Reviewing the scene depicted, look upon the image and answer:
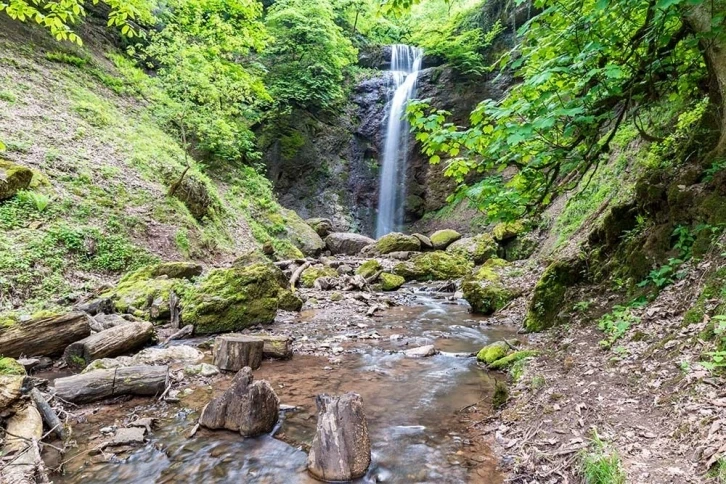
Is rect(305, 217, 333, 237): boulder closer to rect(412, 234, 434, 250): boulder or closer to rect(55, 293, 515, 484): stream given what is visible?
rect(412, 234, 434, 250): boulder

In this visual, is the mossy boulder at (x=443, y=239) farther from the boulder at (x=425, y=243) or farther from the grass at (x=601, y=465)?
the grass at (x=601, y=465)

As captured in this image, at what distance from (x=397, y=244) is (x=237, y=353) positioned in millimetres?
12045

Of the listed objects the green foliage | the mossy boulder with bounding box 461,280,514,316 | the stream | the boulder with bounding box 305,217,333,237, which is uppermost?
the green foliage

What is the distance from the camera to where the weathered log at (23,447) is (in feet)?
8.64

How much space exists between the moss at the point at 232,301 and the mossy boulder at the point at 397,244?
9.37 metres

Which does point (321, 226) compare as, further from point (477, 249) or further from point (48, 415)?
point (48, 415)

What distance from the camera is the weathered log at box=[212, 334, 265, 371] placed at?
5.14m

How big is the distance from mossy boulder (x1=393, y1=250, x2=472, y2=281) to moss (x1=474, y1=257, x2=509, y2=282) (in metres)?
0.93

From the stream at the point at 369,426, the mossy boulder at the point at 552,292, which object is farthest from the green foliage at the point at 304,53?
the mossy boulder at the point at 552,292

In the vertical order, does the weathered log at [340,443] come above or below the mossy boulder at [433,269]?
below

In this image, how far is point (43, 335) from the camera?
5062mm

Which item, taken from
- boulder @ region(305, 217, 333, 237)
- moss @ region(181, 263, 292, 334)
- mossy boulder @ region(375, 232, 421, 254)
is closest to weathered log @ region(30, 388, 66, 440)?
moss @ region(181, 263, 292, 334)

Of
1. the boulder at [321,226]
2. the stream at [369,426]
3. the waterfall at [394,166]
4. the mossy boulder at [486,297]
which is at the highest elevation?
the waterfall at [394,166]

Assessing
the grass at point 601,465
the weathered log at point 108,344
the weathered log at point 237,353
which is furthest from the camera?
the weathered log at point 237,353
